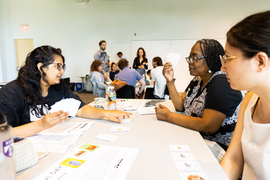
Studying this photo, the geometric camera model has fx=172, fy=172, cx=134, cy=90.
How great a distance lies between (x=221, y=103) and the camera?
1216mm

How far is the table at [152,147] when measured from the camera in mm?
750

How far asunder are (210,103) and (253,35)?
0.63 meters

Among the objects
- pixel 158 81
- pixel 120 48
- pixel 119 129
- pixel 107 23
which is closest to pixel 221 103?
pixel 119 129

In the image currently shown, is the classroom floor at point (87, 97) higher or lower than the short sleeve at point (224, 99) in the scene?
lower

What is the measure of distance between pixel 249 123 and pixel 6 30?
32.4ft

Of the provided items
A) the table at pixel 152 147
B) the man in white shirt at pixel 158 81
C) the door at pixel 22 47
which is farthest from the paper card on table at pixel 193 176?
the door at pixel 22 47

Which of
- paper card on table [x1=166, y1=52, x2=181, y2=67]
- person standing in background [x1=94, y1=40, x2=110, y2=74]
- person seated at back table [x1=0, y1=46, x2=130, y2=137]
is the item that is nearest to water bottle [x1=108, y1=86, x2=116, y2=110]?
person seated at back table [x1=0, y1=46, x2=130, y2=137]

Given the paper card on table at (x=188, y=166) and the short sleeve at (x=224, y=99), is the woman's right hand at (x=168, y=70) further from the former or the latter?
the paper card on table at (x=188, y=166)

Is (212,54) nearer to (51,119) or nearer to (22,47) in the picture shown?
(51,119)

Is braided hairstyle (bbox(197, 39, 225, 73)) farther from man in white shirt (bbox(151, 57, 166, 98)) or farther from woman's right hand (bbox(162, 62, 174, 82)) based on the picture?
man in white shirt (bbox(151, 57, 166, 98))

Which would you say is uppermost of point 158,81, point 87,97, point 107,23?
point 107,23

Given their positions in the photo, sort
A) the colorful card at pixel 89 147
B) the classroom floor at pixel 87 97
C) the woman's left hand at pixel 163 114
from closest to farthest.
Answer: the colorful card at pixel 89 147, the woman's left hand at pixel 163 114, the classroom floor at pixel 87 97

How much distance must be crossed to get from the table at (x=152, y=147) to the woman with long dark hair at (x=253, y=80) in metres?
0.18

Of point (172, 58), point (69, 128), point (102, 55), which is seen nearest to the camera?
point (69, 128)
